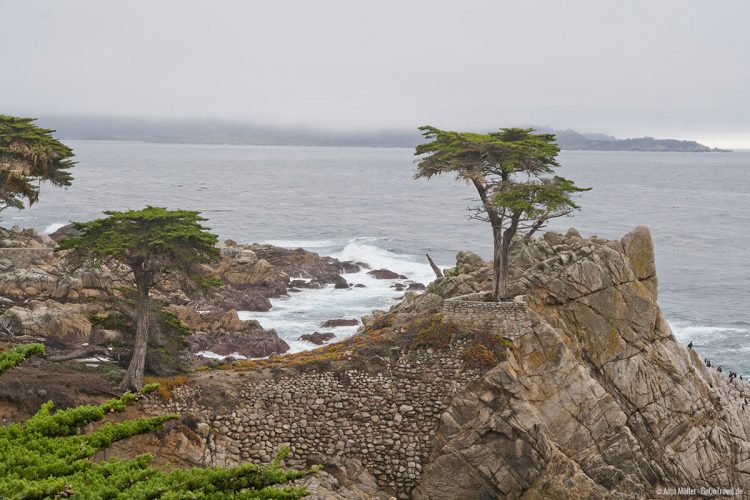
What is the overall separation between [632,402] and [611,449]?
8.42ft

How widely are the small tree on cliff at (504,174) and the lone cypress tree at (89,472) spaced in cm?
1698

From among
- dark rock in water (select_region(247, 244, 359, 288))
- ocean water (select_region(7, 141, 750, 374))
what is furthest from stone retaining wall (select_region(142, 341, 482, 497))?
dark rock in water (select_region(247, 244, 359, 288))

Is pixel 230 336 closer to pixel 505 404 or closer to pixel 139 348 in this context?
pixel 139 348

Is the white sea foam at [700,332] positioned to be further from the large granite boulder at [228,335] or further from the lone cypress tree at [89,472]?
the lone cypress tree at [89,472]

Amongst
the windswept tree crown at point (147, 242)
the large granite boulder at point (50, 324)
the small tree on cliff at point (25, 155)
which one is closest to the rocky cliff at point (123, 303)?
the large granite boulder at point (50, 324)

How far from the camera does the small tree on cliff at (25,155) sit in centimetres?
2732

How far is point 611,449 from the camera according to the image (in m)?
23.3

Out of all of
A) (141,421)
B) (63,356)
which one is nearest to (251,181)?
(63,356)

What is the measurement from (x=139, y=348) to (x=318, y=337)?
20.3 metres

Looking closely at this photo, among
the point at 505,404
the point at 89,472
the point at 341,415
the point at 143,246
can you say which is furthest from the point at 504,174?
the point at 89,472

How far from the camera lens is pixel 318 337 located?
42.8 metres

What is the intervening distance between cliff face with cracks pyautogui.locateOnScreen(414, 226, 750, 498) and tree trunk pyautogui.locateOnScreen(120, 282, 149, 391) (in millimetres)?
10186

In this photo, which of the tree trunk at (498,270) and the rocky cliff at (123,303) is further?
the tree trunk at (498,270)

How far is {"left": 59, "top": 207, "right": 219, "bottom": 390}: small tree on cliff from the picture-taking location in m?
22.5
